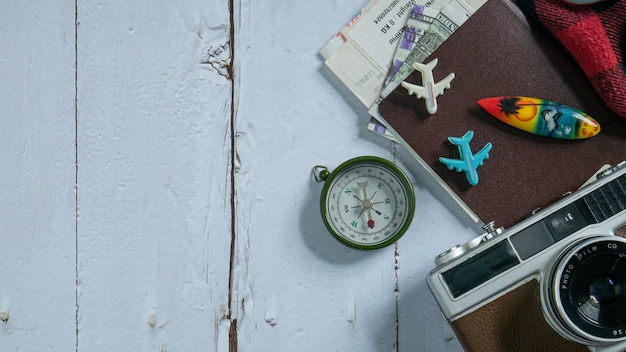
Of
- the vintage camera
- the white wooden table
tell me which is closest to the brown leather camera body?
the vintage camera

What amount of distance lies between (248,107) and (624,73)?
39 cm

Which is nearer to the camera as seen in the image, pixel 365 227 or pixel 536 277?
pixel 536 277

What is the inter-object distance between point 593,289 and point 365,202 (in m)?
0.23

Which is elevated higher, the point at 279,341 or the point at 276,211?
the point at 276,211

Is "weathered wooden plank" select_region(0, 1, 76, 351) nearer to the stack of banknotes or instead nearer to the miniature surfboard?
the stack of banknotes

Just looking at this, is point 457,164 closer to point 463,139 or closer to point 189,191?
point 463,139

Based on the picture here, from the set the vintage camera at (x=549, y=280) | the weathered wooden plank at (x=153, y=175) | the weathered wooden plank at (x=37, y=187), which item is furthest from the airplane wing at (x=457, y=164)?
the weathered wooden plank at (x=37, y=187)

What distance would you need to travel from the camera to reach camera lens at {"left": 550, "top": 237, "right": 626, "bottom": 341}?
0.62 metres

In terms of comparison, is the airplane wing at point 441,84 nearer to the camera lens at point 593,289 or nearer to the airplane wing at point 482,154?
the airplane wing at point 482,154

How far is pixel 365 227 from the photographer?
760 millimetres

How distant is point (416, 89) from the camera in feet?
2.48

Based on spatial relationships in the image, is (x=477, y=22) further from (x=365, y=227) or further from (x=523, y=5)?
(x=365, y=227)

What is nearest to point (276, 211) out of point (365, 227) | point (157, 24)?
point (365, 227)

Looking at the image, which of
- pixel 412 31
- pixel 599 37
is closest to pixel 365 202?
pixel 412 31
